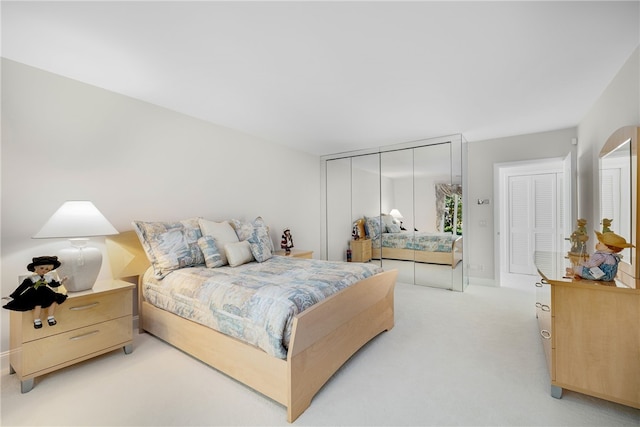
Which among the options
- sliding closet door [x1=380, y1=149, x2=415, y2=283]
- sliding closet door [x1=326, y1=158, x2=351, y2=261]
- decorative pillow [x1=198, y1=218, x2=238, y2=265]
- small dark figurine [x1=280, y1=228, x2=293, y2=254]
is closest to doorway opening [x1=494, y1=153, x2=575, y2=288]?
sliding closet door [x1=380, y1=149, x2=415, y2=283]

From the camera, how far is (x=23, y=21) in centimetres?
179

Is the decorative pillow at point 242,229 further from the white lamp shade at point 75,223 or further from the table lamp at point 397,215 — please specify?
the table lamp at point 397,215

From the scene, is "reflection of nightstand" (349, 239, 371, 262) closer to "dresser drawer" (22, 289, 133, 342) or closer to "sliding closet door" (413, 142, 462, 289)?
"sliding closet door" (413, 142, 462, 289)

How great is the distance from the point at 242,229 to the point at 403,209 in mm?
2787

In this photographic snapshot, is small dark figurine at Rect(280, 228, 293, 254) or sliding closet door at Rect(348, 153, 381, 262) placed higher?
sliding closet door at Rect(348, 153, 381, 262)

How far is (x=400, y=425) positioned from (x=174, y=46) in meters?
2.93

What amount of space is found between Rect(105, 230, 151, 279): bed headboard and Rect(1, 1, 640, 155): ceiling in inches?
58.4

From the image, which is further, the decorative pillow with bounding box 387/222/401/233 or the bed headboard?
the decorative pillow with bounding box 387/222/401/233

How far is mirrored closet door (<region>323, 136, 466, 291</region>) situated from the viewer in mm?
4375

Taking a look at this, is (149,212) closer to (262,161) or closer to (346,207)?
(262,161)

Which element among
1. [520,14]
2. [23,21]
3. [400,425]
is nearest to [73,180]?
[23,21]

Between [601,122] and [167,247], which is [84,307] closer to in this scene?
[167,247]

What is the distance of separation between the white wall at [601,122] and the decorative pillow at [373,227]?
2.75 meters

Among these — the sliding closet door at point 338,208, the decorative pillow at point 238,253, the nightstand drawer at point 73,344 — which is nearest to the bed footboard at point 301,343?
the nightstand drawer at point 73,344
